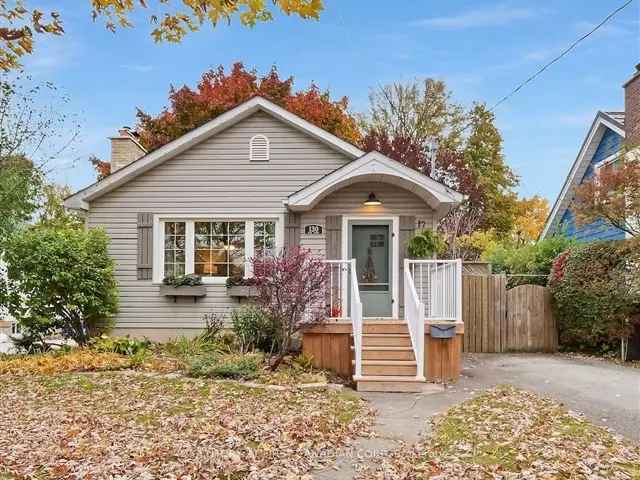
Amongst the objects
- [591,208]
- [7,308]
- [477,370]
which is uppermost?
[591,208]

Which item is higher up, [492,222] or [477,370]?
[492,222]

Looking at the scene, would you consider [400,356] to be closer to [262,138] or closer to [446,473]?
[446,473]

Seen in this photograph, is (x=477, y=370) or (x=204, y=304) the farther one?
(x=204, y=304)

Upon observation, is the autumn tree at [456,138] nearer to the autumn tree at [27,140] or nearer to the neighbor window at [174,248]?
the autumn tree at [27,140]

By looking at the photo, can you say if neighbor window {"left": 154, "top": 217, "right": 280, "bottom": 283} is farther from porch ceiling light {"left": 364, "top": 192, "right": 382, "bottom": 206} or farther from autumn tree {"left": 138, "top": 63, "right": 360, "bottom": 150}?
autumn tree {"left": 138, "top": 63, "right": 360, "bottom": 150}

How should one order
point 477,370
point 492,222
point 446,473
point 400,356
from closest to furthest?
point 446,473, point 400,356, point 477,370, point 492,222

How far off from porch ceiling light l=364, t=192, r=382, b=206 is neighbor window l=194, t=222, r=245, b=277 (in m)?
2.60

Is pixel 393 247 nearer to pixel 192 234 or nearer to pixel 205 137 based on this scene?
pixel 192 234

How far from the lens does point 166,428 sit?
5914 mm

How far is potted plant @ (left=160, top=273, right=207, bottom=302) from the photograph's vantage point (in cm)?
1181

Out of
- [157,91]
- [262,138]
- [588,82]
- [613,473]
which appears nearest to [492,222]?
[588,82]

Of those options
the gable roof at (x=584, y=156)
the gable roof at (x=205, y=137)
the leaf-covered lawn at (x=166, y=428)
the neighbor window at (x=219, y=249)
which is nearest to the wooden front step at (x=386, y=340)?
the leaf-covered lawn at (x=166, y=428)

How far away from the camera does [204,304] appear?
11.9 meters

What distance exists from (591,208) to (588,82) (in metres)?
5.69
